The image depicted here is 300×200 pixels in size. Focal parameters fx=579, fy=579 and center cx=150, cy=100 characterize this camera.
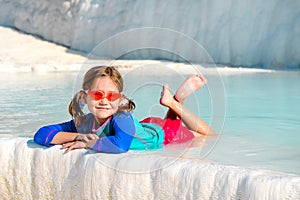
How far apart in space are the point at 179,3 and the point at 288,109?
7215mm

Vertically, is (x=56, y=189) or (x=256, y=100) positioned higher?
(x=256, y=100)

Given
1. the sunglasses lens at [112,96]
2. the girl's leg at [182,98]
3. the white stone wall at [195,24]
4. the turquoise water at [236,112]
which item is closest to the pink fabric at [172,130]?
the girl's leg at [182,98]

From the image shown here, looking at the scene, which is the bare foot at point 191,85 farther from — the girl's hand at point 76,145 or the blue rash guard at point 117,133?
the girl's hand at point 76,145

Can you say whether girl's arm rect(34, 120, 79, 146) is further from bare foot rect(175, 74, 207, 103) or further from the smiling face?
bare foot rect(175, 74, 207, 103)

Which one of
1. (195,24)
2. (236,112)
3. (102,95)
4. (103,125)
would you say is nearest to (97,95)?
(102,95)

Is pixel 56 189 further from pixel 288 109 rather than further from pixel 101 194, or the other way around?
pixel 288 109

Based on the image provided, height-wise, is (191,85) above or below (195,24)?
below

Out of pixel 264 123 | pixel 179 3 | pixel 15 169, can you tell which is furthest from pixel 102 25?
pixel 15 169

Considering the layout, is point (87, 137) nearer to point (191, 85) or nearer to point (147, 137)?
point (147, 137)

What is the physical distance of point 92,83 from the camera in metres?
2.26

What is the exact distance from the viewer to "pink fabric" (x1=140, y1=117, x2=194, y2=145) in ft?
8.84

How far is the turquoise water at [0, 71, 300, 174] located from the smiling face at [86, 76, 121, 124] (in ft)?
1.03

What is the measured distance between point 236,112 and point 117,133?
6.98 feet

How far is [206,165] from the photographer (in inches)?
75.9
